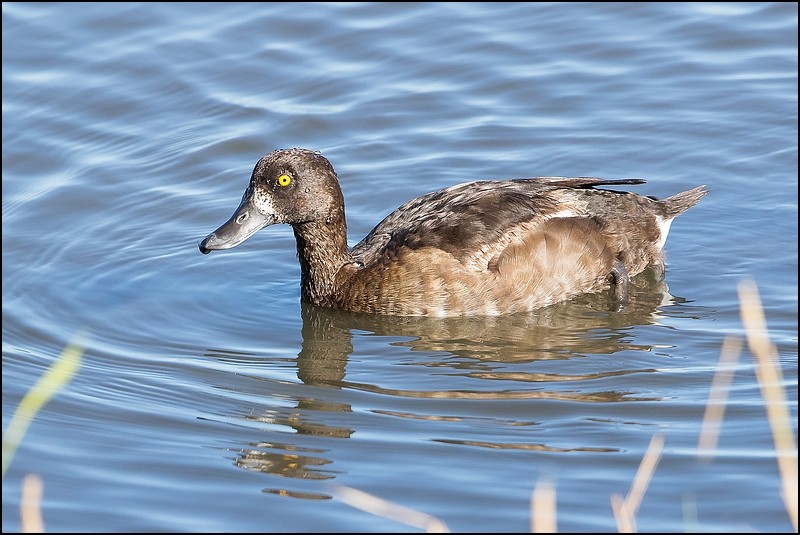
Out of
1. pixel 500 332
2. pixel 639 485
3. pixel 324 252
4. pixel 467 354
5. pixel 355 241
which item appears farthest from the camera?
pixel 355 241

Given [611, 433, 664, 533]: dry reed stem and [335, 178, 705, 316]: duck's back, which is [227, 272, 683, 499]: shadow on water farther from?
[611, 433, 664, 533]: dry reed stem

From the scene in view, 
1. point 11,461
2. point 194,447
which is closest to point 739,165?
point 194,447

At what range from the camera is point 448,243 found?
8.89m

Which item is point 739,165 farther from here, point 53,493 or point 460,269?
point 53,493

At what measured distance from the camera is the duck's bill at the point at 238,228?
8.90 metres

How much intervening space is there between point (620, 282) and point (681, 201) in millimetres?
963

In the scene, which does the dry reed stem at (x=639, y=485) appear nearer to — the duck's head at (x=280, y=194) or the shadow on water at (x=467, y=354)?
the shadow on water at (x=467, y=354)

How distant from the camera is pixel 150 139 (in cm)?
1166

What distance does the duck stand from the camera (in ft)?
29.2

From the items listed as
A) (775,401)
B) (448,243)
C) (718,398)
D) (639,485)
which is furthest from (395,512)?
(448,243)

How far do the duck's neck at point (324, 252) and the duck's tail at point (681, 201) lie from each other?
2.40 m

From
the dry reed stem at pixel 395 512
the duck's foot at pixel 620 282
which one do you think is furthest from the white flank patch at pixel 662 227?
the dry reed stem at pixel 395 512

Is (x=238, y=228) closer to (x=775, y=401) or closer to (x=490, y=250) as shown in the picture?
(x=490, y=250)

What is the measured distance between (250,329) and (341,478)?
2.59 meters
